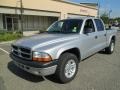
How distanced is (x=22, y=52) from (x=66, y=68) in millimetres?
1262

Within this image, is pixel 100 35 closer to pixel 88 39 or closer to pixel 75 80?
pixel 88 39

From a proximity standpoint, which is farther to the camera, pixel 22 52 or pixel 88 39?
pixel 88 39

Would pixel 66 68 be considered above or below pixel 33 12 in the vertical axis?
below

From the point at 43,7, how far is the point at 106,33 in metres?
18.8

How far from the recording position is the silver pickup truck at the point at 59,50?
165 inches

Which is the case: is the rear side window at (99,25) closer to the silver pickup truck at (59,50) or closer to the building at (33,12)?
the silver pickup truck at (59,50)

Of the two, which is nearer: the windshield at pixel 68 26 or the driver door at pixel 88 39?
the driver door at pixel 88 39

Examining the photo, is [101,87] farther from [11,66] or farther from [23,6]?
[23,6]

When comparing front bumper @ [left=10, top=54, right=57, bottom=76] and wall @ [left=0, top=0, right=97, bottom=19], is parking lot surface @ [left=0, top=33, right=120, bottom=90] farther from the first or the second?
wall @ [left=0, top=0, right=97, bottom=19]

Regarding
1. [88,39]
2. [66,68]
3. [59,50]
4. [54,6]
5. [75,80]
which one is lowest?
[75,80]

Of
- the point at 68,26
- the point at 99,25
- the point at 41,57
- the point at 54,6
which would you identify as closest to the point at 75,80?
the point at 41,57

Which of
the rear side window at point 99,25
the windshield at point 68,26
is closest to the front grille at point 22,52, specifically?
the windshield at point 68,26

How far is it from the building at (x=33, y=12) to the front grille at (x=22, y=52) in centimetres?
1615

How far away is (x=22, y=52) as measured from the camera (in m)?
4.52
